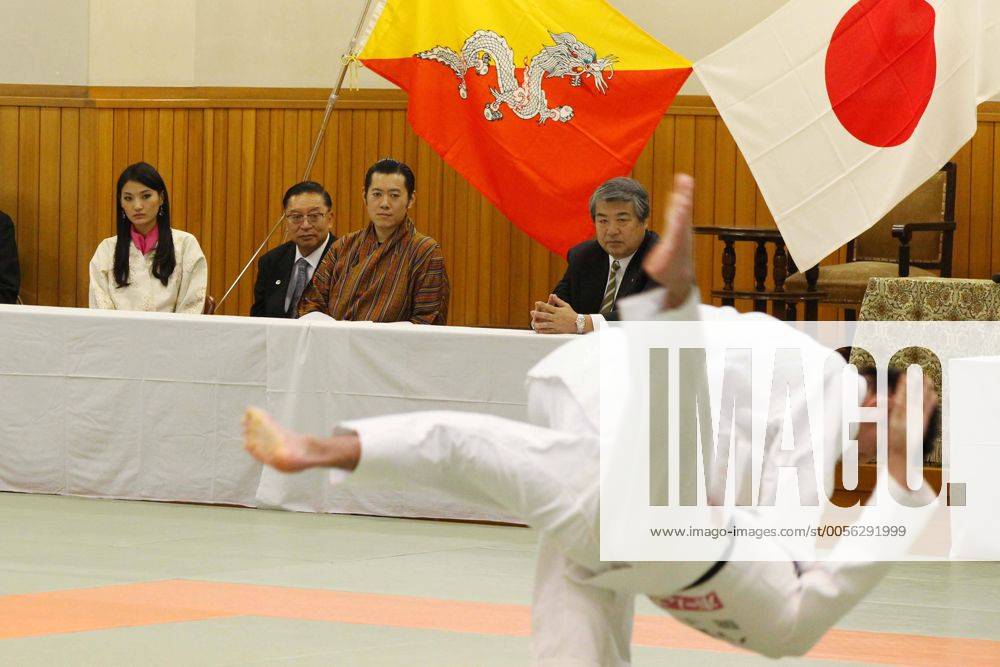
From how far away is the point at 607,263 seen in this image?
5176mm

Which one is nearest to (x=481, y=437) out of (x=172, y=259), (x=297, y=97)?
(x=172, y=259)

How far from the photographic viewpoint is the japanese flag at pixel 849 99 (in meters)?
5.49

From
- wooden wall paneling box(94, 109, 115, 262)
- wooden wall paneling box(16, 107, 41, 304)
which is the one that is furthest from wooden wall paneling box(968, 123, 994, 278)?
wooden wall paneling box(16, 107, 41, 304)

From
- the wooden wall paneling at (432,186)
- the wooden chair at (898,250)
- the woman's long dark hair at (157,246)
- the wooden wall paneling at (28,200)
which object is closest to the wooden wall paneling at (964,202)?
the wooden chair at (898,250)

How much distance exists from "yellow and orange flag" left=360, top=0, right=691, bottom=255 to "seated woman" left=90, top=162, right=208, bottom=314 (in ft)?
3.74

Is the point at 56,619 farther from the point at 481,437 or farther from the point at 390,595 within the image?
the point at 481,437

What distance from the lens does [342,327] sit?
5.26m

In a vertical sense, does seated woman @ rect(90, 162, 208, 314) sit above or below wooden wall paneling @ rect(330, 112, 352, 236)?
below

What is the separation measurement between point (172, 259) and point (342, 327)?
1.12 metres

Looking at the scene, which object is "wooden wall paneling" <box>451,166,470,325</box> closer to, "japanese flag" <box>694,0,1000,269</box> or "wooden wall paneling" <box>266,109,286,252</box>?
"wooden wall paneling" <box>266,109,286,252</box>

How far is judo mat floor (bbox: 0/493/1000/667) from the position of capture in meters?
3.38

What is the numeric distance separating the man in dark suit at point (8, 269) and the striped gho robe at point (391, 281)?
8.97 feet

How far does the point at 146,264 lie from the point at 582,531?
4.12 metres

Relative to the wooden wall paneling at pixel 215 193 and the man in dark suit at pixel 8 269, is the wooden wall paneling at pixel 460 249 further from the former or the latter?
the man in dark suit at pixel 8 269
